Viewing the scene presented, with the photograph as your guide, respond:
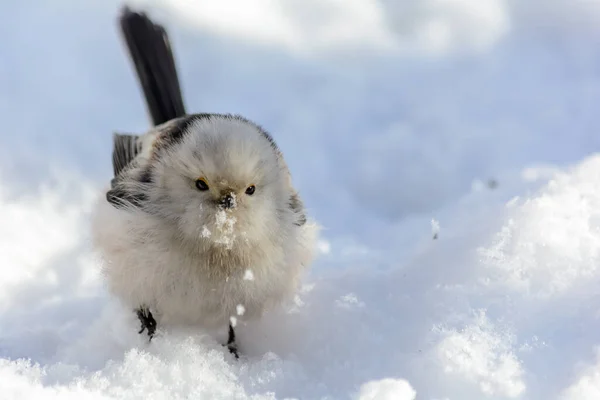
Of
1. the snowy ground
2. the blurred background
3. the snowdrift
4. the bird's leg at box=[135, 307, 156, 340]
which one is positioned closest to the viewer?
the snowdrift

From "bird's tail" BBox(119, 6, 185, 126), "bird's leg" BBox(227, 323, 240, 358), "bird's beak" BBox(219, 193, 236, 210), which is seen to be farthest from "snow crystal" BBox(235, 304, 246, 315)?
"bird's tail" BBox(119, 6, 185, 126)

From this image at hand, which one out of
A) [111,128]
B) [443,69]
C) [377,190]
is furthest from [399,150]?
[111,128]

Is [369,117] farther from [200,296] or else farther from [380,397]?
[380,397]

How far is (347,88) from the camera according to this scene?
6.09 metres

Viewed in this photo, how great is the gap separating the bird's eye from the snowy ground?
26.4 inches

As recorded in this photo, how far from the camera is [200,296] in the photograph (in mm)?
2635

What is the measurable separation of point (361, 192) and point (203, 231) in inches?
99.8

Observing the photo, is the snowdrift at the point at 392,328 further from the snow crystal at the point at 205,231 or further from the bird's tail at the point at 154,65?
the bird's tail at the point at 154,65

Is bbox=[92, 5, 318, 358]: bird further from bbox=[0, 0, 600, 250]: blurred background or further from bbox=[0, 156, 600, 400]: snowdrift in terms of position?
bbox=[0, 0, 600, 250]: blurred background

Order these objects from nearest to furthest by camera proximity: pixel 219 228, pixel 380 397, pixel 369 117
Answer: pixel 380 397
pixel 219 228
pixel 369 117

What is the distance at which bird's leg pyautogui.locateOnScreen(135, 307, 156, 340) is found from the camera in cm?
284

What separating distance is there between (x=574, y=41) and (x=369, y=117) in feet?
7.04

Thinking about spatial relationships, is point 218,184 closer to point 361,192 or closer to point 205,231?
point 205,231

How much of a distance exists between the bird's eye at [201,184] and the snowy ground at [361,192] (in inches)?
26.4
